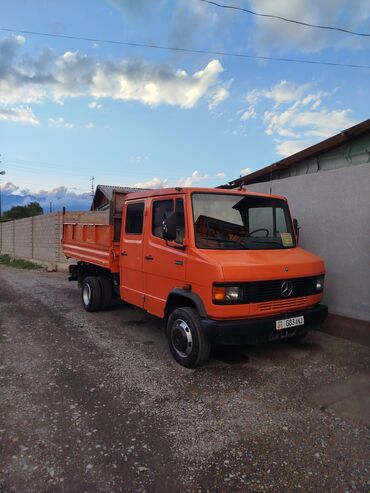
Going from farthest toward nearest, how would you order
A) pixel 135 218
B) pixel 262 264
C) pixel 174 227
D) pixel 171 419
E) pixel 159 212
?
pixel 135 218 < pixel 159 212 < pixel 174 227 < pixel 262 264 < pixel 171 419

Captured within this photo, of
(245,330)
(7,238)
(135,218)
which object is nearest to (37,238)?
(7,238)

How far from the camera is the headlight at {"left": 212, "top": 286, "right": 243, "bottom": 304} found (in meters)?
3.96

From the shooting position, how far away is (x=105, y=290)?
7.17m

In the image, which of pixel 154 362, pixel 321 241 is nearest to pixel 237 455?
pixel 154 362

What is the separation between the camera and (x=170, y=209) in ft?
15.9

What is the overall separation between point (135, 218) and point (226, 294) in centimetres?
233

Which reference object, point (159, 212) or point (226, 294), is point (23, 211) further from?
point (226, 294)

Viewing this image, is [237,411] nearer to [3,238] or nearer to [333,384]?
[333,384]

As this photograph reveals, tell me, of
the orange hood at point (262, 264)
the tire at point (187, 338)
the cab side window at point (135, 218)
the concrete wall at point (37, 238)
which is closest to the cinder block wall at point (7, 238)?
the concrete wall at point (37, 238)

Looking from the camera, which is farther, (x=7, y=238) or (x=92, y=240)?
(x=7, y=238)

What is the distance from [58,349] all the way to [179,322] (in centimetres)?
190

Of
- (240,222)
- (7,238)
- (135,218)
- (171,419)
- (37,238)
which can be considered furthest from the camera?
(7,238)

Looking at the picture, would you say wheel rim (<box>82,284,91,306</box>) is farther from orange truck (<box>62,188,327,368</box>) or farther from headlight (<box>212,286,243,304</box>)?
headlight (<box>212,286,243,304</box>)

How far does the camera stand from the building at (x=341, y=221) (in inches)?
219
